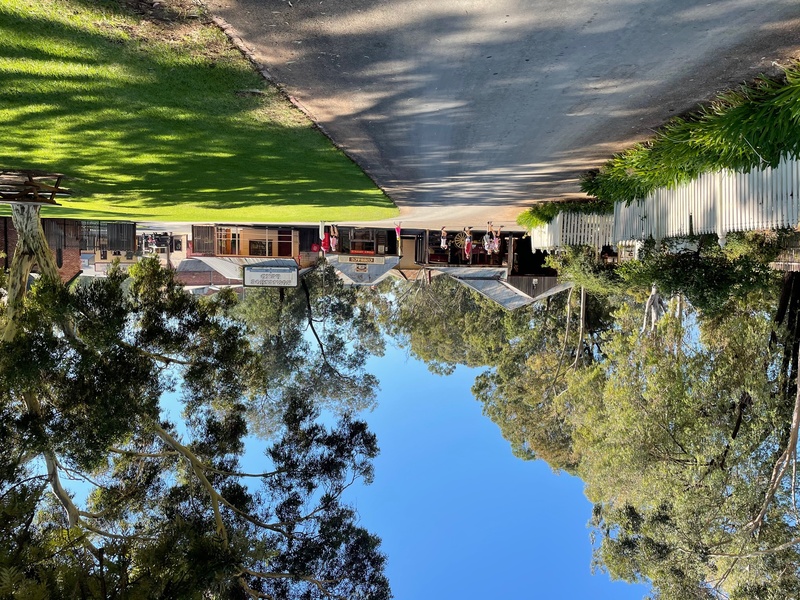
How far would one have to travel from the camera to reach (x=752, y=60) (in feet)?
25.3

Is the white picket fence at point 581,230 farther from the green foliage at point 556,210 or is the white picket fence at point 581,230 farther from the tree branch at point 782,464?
the tree branch at point 782,464

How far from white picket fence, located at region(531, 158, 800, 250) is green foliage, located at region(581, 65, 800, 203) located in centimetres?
21

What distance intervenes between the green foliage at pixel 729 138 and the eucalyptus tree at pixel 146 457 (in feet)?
29.2

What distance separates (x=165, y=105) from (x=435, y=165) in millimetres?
6358

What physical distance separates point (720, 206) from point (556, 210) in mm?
7473

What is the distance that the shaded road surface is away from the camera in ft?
23.1

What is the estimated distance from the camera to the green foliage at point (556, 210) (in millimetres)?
14766

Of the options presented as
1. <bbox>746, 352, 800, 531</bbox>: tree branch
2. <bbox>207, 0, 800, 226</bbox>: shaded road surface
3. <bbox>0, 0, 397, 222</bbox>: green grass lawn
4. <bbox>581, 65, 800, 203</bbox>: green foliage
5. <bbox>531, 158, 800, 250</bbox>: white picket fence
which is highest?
<bbox>207, 0, 800, 226</bbox>: shaded road surface

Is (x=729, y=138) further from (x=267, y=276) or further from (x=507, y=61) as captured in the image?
(x=267, y=276)

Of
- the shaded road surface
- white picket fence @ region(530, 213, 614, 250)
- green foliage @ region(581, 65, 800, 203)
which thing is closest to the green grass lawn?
the shaded road surface

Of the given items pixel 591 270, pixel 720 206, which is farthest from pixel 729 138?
pixel 591 270

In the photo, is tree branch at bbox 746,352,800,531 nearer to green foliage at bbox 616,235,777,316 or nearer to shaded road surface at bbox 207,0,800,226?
green foliage at bbox 616,235,777,316

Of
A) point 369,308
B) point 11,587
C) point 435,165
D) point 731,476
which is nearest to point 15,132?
point 11,587

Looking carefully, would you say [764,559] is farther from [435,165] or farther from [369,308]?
[369,308]
